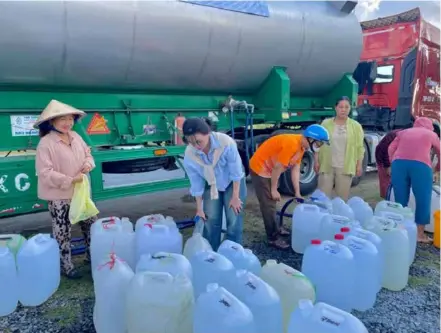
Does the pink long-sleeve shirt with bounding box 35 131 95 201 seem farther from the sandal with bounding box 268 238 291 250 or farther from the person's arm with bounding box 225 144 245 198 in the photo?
the sandal with bounding box 268 238 291 250

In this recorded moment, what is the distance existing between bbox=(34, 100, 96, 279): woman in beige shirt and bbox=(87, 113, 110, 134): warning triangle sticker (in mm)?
1009

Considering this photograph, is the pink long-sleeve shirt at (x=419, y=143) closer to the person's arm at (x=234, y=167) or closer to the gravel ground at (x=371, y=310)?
the gravel ground at (x=371, y=310)

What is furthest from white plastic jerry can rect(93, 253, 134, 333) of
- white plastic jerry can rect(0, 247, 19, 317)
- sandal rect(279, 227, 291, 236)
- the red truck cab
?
the red truck cab

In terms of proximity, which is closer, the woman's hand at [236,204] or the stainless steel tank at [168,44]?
the woman's hand at [236,204]

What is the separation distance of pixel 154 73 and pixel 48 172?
1837mm

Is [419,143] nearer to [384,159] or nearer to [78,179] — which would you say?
[384,159]

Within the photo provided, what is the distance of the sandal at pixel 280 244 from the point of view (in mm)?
3969

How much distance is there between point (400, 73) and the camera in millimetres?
8242

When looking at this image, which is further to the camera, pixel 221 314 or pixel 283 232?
pixel 283 232

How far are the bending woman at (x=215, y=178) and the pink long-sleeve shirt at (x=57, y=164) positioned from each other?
888 mm

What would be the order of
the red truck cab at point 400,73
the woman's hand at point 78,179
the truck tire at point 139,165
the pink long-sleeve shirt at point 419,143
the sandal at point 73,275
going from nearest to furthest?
the woman's hand at point 78,179
the sandal at point 73,275
the pink long-sleeve shirt at point 419,143
the truck tire at point 139,165
the red truck cab at point 400,73

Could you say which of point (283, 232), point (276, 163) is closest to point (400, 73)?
point (283, 232)

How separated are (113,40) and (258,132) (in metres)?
2.68

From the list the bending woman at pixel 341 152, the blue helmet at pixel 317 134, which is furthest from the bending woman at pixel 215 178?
the bending woman at pixel 341 152
